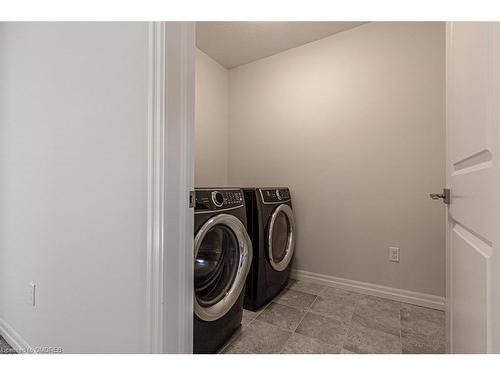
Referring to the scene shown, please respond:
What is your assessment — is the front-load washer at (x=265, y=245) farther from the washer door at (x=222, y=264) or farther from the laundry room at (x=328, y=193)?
the washer door at (x=222, y=264)

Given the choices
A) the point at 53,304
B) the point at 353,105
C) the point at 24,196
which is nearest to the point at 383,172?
the point at 353,105

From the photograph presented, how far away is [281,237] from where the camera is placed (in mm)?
2008

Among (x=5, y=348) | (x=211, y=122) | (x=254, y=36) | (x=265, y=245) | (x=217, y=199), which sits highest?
(x=254, y=36)

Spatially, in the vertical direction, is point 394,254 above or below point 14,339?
above

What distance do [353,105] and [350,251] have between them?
1.28 m

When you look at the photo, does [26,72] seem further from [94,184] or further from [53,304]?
[53,304]

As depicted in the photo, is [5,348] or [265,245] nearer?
[5,348]

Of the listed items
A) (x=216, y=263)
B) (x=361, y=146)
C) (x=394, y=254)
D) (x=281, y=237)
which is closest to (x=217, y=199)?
(x=216, y=263)

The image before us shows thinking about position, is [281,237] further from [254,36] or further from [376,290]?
[254,36]

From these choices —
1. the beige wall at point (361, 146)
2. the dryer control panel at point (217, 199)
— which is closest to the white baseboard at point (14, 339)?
the dryer control panel at point (217, 199)

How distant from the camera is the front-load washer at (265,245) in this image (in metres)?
1.69

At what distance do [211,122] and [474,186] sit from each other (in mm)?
2233

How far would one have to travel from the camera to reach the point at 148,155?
703 mm

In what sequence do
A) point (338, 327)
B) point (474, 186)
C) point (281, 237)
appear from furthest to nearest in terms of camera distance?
point (281, 237)
point (338, 327)
point (474, 186)
